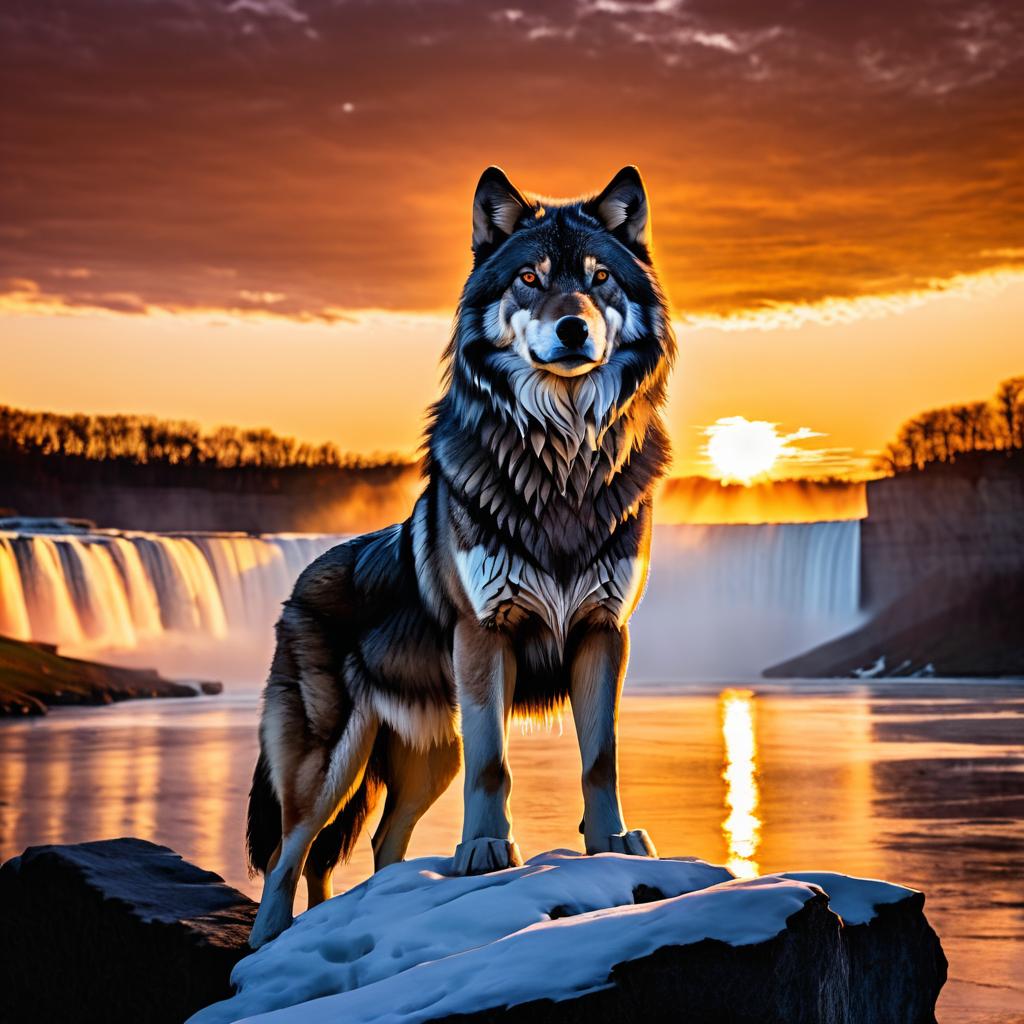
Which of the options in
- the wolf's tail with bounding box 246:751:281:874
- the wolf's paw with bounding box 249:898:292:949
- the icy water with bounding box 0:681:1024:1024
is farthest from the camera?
the icy water with bounding box 0:681:1024:1024

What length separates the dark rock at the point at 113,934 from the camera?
20.1 ft

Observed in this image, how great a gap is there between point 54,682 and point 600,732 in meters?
30.6

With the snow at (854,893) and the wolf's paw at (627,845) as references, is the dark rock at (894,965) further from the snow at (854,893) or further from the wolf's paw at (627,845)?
the wolf's paw at (627,845)

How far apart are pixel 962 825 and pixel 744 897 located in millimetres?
11151

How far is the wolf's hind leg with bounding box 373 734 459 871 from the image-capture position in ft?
20.6

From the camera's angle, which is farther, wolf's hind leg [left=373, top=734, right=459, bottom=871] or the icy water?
the icy water

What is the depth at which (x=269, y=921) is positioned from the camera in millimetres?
6020

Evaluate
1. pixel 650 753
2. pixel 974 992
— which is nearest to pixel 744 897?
pixel 974 992

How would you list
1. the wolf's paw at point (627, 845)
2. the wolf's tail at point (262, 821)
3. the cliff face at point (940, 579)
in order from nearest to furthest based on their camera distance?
the wolf's paw at point (627, 845)
the wolf's tail at point (262, 821)
the cliff face at point (940, 579)

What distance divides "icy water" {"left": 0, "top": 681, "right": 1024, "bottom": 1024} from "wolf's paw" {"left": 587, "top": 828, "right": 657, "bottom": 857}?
1.64ft

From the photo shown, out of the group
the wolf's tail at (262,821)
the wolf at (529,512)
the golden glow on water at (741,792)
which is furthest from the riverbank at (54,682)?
the wolf at (529,512)

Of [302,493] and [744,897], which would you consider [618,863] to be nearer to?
[744,897]

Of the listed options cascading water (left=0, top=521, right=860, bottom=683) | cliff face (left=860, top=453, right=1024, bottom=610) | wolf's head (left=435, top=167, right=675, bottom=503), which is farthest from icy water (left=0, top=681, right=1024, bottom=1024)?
cliff face (left=860, top=453, right=1024, bottom=610)

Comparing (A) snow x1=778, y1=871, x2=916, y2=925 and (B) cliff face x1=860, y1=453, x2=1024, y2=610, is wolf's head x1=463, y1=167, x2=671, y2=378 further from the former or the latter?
(B) cliff face x1=860, y1=453, x2=1024, y2=610
